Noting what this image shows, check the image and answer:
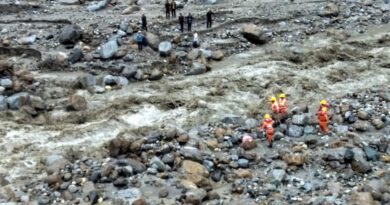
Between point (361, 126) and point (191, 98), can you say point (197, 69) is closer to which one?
point (191, 98)

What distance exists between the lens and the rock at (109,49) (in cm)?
2250

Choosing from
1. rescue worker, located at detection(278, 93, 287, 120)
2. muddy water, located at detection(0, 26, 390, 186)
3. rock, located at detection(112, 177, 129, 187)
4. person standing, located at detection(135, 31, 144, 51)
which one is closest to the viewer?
rock, located at detection(112, 177, 129, 187)

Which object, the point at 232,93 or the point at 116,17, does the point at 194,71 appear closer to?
the point at 232,93

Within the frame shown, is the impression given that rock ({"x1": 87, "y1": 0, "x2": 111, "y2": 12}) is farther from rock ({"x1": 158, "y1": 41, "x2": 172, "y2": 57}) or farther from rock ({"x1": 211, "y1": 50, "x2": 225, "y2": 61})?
rock ({"x1": 211, "y1": 50, "x2": 225, "y2": 61})

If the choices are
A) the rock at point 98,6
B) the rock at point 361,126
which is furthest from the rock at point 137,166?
the rock at point 98,6

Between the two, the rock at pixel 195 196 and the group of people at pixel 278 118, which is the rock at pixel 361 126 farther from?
the rock at pixel 195 196

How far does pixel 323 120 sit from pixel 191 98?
4542mm

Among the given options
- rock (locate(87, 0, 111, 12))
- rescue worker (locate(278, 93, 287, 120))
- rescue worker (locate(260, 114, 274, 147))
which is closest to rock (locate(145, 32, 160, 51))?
rock (locate(87, 0, 111, 12))

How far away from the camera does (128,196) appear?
48.7 ft

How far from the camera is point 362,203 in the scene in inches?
560

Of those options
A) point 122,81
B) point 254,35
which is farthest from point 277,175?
point 254,35

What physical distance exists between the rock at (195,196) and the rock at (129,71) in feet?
24.7

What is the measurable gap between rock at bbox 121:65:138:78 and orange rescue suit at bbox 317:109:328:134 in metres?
6.80

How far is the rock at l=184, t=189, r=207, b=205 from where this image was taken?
14470mm
